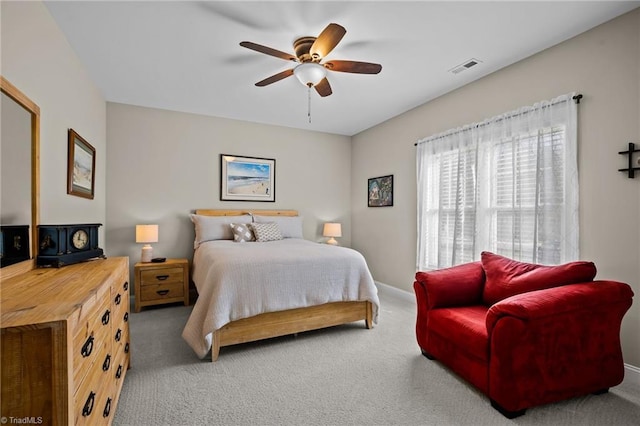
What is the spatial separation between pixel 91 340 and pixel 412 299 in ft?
11.9

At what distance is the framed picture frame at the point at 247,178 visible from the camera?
452 cm

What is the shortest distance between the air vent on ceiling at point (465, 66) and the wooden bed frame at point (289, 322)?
2.50 metres

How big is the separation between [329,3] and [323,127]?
297 cm

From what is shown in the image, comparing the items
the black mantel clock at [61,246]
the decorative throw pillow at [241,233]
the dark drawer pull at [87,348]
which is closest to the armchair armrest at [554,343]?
the dark drawer pull at [87,348]

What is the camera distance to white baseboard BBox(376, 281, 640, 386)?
81.3 inches

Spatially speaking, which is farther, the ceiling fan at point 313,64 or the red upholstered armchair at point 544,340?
the ceiling fan at point 313,64

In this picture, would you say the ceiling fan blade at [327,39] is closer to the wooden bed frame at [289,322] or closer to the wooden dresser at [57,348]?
the wooden dresser at [57,348]

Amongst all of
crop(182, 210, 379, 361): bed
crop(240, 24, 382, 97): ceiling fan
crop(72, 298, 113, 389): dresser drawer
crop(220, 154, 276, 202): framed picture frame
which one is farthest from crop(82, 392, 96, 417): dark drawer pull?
crop(220, 154, 276, 202): framed picture frame

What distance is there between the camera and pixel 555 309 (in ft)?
5.67

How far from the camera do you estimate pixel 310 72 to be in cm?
244

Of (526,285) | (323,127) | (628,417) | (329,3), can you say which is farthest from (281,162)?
(628,417)

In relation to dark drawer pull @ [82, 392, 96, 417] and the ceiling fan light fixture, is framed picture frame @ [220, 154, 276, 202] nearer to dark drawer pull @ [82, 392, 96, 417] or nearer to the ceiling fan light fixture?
the ceiling fan light fixture

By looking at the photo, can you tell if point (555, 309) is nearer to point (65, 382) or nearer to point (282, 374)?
point (282, 374)

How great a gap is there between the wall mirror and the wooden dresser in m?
0.30
